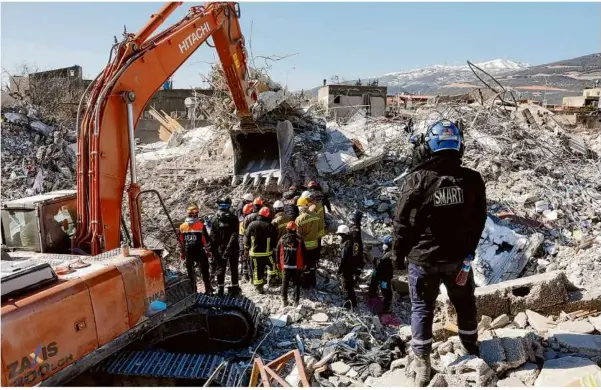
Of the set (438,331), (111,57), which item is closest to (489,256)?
(438,331)

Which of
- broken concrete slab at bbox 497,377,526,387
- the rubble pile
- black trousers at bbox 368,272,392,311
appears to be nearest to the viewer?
broken concrete slab at bbox 497,377,526,387

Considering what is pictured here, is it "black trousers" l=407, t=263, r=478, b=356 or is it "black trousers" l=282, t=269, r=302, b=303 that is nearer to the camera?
"black trousers" l=407, t=263, r=478, b=356

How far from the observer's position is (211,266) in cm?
852

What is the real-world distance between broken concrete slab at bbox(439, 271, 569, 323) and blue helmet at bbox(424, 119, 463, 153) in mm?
1848

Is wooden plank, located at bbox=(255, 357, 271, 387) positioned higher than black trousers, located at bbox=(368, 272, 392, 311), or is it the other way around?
wooden plank, located at bbox=(255, 357, 271, 387)

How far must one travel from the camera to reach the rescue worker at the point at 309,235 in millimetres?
7301

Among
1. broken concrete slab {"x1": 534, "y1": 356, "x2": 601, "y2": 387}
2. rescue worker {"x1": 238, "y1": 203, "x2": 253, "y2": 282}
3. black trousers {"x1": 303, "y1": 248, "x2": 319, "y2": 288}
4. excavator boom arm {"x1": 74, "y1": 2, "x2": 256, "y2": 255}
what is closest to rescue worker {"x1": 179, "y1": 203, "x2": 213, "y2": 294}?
rescue worker {"x1": 238, "y1": 203, "x2": 253, "y2": 282}

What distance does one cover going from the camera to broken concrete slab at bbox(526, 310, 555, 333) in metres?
4.20

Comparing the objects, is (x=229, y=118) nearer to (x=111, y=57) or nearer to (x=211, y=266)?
(x=211, y=266)

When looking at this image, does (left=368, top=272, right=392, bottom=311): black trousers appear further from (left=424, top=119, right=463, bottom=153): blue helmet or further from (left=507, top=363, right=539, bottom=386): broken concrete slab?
(left=424, top=119, right=463, bottom=153): blue helmet

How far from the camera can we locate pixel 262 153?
10562 millimetres

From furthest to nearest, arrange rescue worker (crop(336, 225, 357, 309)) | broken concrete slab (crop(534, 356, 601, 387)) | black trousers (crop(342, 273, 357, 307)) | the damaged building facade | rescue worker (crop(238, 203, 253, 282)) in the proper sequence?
the damaged building facade → rescue worker (crop(238, 203, 253, 282)) → black trousers (crop(342, 273, 357, 307)) → rescue worker (crop(336, 225, 357, 309)) → broken concrete slab (crop(534, 356, 601, 387))

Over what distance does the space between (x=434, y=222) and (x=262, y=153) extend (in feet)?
24.5

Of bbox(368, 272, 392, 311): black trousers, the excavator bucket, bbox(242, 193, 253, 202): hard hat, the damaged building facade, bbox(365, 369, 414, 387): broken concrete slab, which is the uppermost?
the damaged building facade
